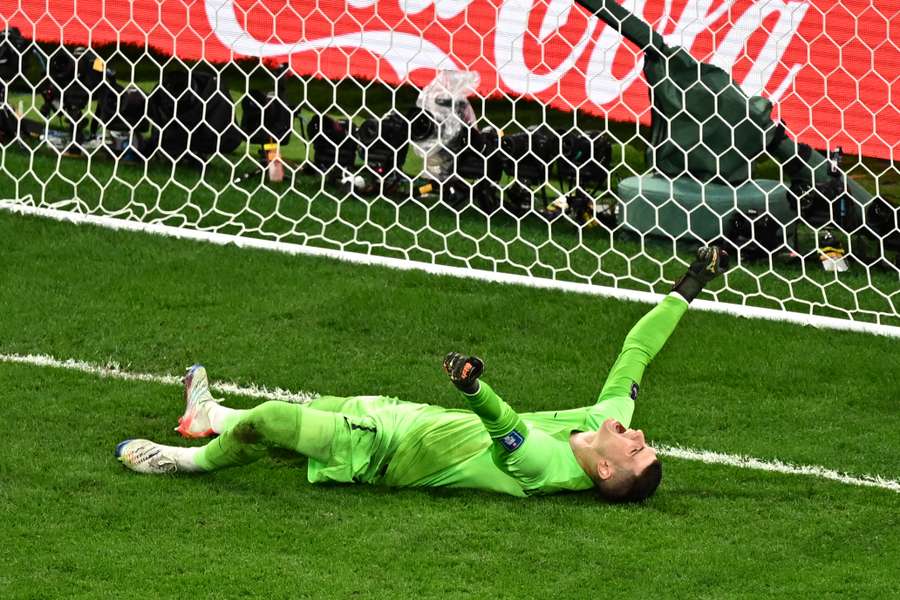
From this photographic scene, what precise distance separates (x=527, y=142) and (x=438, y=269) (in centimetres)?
140

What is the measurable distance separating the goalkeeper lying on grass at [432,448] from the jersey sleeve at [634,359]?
73mm

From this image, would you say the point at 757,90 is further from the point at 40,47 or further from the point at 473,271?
the point at 40,47

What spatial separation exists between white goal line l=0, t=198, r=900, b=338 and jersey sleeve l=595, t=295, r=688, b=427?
1564 mm

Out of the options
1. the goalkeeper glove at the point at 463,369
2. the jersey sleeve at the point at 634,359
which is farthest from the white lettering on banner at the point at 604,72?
the goalkeeper glove at the point at 463,369

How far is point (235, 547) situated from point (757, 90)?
520 centimetres

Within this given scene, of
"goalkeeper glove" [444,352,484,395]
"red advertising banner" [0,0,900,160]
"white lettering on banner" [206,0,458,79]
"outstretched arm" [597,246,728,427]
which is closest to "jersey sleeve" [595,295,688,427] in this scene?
"outstretched arm" [597,246,728,427]

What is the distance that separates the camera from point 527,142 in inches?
368

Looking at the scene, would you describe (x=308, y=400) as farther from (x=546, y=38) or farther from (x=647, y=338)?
(x=546, y=38)

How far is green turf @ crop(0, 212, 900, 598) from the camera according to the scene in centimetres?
504

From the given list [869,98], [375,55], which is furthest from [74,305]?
[869,98]

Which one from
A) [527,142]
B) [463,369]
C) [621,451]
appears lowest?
[621,451]

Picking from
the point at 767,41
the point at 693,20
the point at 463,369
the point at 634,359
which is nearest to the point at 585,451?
the point at 634,359

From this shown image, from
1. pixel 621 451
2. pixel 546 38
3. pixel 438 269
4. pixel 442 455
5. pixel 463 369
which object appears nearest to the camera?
pixel 463 369

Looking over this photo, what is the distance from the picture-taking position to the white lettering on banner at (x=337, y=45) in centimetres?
1055
